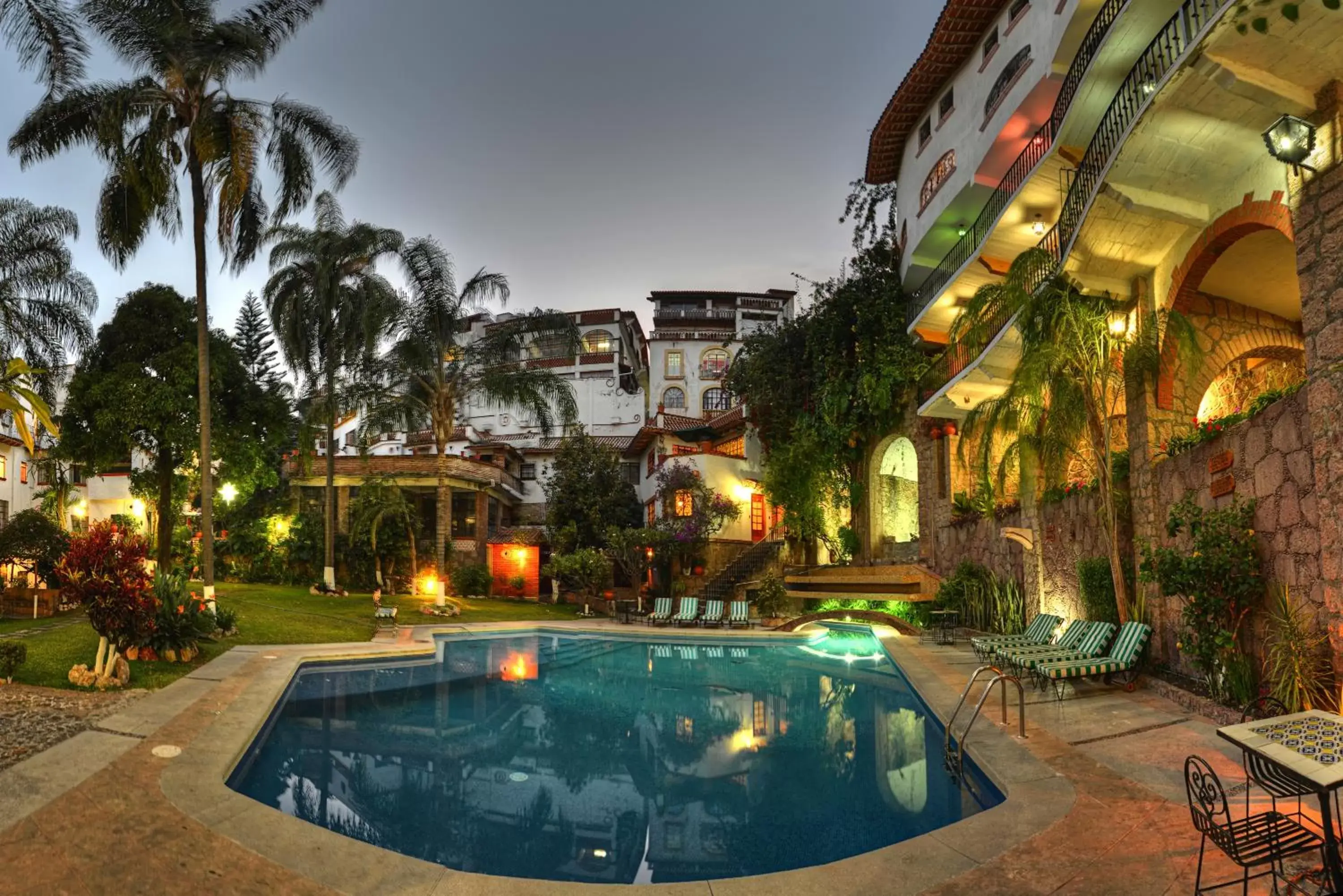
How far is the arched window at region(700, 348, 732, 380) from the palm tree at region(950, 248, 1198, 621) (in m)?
30.2

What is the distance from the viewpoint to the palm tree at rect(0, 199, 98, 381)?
1789 centimetres

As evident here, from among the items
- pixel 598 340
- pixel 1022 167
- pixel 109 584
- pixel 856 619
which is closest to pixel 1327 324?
pixel 1022 167

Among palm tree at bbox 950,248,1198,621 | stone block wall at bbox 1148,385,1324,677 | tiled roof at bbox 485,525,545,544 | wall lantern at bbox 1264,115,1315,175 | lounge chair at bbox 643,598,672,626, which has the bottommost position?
lounge chair at bbox 643,598,672,626

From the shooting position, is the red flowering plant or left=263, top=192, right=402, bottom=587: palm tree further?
left=263, top=192, right=402, bottom=587: palm tree

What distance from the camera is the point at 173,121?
49.0 ft

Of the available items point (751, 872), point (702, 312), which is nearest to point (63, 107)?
point (751, 872)

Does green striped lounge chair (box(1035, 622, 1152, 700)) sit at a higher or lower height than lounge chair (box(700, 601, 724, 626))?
higher

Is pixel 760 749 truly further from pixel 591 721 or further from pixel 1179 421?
pixel 1179 421

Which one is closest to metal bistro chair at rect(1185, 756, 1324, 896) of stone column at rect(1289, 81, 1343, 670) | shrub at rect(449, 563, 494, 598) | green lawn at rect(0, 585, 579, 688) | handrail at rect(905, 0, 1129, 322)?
stone column at rect(1289, 81, 1343, 670)

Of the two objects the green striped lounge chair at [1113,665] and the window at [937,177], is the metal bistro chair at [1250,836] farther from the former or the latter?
the window at [937,177]

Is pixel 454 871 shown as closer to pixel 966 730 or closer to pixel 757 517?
pixel 966 730

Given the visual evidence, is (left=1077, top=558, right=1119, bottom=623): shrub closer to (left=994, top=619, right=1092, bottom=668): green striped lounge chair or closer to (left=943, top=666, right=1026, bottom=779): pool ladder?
(left=994, top=619, right=1092, bottom=668): green striped lounge chair

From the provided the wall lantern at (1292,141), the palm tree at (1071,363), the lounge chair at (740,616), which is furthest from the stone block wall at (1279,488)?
the lounge chair at (740,616)

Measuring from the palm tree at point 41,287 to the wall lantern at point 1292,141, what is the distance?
72.7ft
